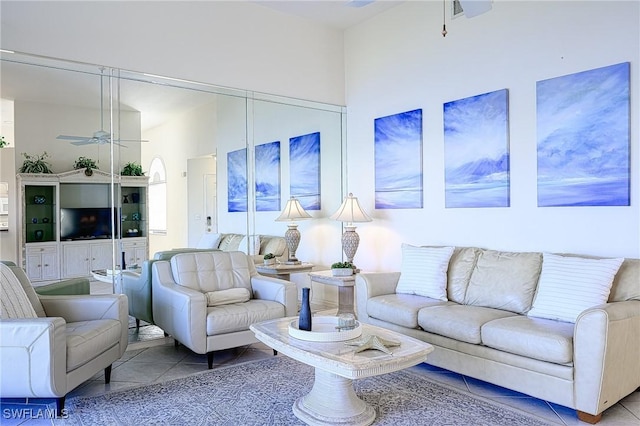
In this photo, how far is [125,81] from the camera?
4336mm

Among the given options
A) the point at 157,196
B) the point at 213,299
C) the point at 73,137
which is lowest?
the point at 213,299

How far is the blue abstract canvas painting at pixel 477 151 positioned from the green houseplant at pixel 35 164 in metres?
3.70

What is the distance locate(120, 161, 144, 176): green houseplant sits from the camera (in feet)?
14.1

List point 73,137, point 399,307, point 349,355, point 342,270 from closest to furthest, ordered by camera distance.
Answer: point 349,355
point 399,307
point 73,137
point 342,270

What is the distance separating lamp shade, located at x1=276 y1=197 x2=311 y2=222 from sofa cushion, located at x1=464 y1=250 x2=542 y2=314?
7.49 ft

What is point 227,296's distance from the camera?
13.2 feet

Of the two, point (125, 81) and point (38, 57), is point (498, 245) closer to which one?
point (125, 81)

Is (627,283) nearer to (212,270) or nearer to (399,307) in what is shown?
(399,307)

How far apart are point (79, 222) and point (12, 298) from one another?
1181mm

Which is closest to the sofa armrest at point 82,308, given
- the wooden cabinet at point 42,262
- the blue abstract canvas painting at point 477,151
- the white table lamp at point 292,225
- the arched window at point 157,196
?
the wooden cabinet at point 42,262

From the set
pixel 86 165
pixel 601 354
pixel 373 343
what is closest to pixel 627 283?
pixel 601 354

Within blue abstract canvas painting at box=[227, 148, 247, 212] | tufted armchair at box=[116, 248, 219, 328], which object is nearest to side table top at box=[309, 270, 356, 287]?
blue abstract canvas painting at box=[227, 148, 247, 212]

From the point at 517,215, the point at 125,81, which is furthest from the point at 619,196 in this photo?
the point at 125,81

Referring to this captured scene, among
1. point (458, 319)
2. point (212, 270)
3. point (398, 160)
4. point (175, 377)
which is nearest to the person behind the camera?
point (458, 319)
